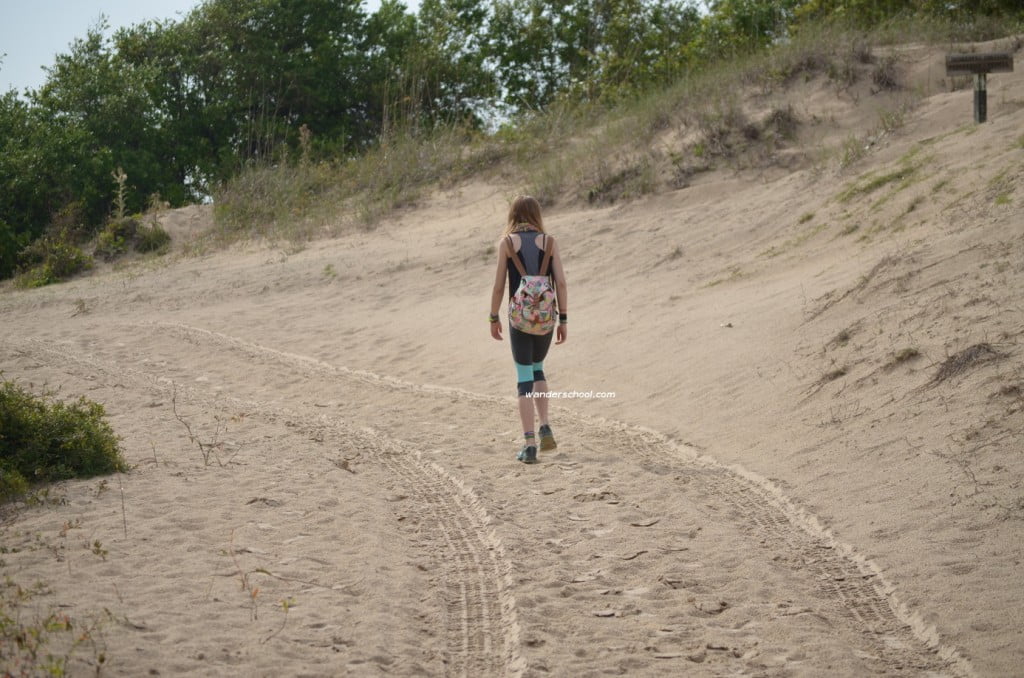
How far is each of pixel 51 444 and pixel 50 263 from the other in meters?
15.0

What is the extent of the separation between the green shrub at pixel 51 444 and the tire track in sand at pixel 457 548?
1847 mm

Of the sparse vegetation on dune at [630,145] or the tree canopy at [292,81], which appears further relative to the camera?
the tree canopy at [292,81]

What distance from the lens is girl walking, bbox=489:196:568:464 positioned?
7293 millimetres

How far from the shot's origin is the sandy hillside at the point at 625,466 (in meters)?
4.62

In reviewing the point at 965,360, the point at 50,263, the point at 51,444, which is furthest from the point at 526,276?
the point at 50,263

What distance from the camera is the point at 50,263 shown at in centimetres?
2056

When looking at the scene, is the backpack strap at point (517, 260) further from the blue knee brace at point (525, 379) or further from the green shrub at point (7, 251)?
the green shrub at point (7, 251)

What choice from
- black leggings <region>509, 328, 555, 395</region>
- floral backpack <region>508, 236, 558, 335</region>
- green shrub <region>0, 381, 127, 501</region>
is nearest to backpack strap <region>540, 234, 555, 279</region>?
floral backpack <region>508, 236, 558, 335</region>

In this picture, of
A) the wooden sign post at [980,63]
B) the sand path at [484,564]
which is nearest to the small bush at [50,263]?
the sand path at [484,564]

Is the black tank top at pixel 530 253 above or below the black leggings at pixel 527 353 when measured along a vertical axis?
above

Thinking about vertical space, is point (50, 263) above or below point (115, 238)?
below

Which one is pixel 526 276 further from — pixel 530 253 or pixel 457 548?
pixel 457 548

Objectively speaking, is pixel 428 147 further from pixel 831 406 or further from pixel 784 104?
pixel 831 406

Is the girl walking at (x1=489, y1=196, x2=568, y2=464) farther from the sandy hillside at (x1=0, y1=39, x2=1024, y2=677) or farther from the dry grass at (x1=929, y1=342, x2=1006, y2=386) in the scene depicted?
the dry grass at (x1=929, y1=342, x2=1006, y2=386)
